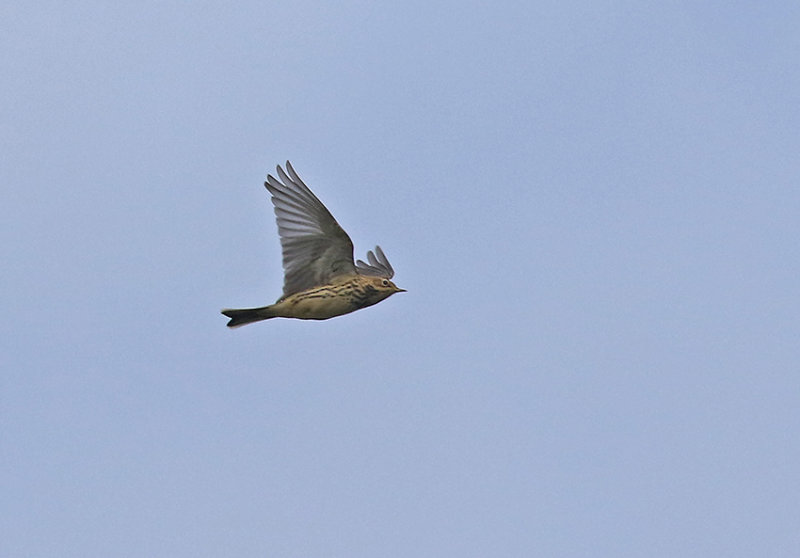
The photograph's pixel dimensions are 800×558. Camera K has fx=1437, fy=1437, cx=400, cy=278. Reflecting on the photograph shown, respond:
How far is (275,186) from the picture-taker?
27297mm

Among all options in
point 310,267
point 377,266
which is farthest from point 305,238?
point 377,266

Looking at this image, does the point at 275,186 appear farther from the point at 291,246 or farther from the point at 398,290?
the point at 398,290

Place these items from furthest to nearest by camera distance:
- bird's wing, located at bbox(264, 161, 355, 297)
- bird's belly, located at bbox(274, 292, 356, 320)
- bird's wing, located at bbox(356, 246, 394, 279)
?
1. bird's wing, located at bbox(356, 246, 394, 279)
2. bird's belly, located at bbox(274, 292, 356, 320)
3. bird's wing, located at bbox(264, 161, 355, 297)

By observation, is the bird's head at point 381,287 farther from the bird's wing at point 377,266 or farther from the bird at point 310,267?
the bird's wing at point 377,266

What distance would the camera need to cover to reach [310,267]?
1094 inches

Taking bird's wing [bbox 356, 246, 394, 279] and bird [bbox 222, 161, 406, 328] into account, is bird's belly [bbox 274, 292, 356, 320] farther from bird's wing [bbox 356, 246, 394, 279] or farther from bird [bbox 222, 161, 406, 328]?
bird's wing [bbox 356, 246, 394, 279]

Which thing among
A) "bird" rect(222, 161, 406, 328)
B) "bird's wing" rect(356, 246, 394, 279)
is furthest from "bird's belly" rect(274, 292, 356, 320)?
"bird's wing" rect(356, 246, 394, 279)

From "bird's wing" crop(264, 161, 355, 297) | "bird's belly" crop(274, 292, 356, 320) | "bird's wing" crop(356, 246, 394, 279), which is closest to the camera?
"bird's wing" crop(264, 161, 355, 297)

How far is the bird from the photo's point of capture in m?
27.2

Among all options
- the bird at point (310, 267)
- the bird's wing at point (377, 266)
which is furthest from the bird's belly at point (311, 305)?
the bird's wing at point (377, 266)

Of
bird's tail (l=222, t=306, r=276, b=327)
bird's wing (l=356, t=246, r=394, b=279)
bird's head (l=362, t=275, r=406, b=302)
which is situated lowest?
bird's tail (l=222, t=306, r=276, b=327)

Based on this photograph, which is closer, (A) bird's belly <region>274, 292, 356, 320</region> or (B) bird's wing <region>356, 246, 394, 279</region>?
(A) bird's belly <region>274, 292, 356, 320</region>

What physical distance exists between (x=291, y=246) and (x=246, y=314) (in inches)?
61.5

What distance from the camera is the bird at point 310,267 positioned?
27156 millimetres
